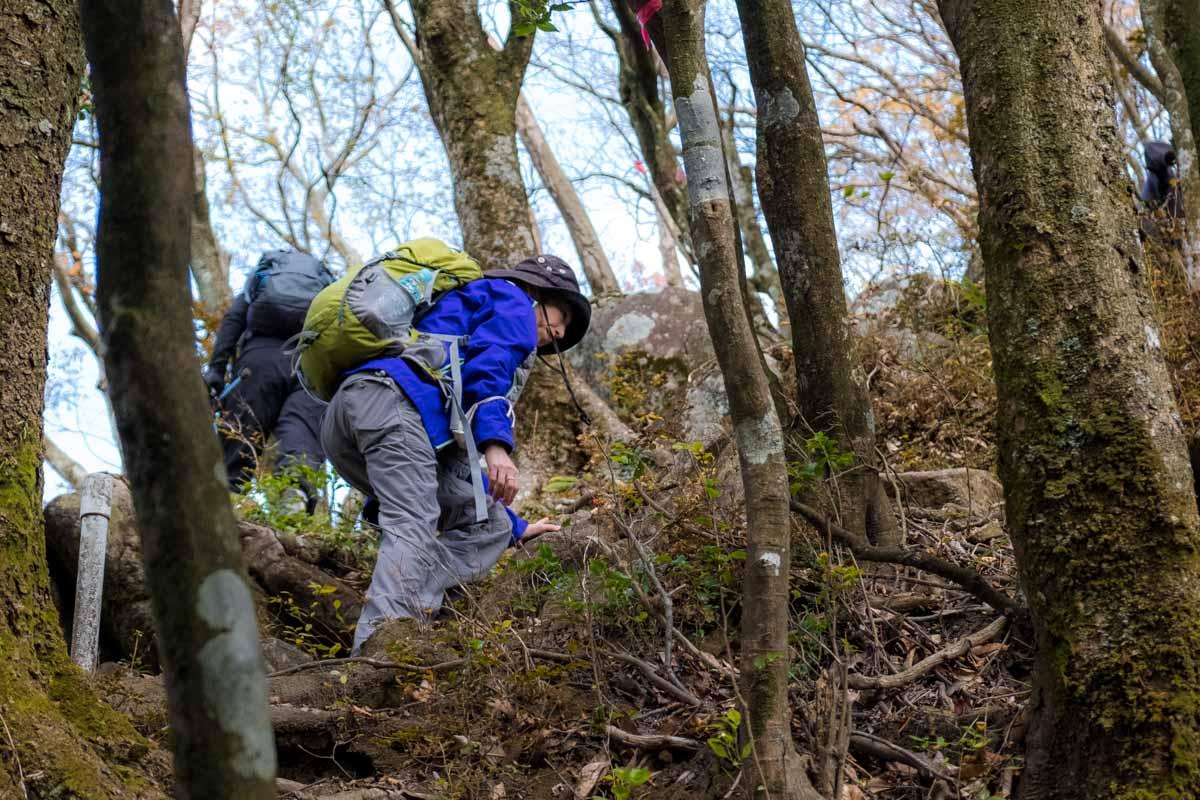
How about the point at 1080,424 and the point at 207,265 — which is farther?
the point at 207,265

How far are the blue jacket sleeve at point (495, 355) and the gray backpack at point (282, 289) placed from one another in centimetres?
292

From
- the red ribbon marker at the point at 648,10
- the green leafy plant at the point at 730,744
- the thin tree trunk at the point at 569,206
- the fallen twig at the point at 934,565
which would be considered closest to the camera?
the green leafy plant at the point at 730,744

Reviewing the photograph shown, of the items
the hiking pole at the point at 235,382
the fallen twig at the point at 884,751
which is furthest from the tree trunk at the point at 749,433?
the hiking pole at the point at 235,382

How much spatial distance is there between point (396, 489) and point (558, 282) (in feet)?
4.28

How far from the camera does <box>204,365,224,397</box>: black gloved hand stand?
7945 millimetres

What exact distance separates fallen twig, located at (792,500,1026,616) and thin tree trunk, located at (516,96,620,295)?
1189 cm

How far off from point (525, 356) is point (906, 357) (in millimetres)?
3418

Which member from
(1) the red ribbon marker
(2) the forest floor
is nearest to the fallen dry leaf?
(2) the forest floor

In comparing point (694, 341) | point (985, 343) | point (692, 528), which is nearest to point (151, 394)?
point (692, 528)

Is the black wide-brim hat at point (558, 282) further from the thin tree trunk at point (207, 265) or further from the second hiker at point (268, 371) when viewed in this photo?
the thin tree trunk at point (207, 265)

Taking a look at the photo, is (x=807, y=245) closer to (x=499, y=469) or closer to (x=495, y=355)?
(x=495, y=355)

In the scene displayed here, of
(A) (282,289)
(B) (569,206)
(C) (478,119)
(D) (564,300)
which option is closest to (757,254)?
(B) (569,206)

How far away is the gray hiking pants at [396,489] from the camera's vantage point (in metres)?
4.61

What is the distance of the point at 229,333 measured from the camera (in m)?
7.95
